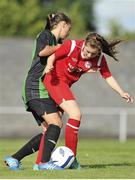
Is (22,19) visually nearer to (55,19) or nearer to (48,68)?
(55,19)

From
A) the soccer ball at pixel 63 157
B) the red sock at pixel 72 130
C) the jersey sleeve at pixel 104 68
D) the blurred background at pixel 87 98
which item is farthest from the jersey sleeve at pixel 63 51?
the blurred background at pixel 87 98

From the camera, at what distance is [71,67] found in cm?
1077

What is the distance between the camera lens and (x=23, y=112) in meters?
28.0

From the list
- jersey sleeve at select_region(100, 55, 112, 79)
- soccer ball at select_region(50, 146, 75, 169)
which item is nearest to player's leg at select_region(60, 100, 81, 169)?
soccer ball at select_region(50, 146, 75, 169)

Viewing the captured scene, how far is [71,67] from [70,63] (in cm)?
6

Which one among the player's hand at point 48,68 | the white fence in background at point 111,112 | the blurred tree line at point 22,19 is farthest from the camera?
the blurred tree line at point 22,19

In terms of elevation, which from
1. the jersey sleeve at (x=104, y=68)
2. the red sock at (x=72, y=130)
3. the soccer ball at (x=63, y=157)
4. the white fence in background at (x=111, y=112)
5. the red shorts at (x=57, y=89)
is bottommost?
the white fence in background at (x=111, y=112)

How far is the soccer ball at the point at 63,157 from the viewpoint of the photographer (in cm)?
1057

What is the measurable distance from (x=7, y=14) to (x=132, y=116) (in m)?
9.73

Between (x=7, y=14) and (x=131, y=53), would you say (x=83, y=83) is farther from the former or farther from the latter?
(x=7, y=14)

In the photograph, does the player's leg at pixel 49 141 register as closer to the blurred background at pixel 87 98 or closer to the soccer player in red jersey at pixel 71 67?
the soccer player in red jersey at pixel 71 67

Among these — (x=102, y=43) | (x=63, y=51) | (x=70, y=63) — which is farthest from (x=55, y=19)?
(x=102, y=43)

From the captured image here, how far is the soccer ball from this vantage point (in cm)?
1057

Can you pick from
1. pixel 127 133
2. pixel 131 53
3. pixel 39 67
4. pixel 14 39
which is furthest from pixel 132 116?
pixel 39 67
